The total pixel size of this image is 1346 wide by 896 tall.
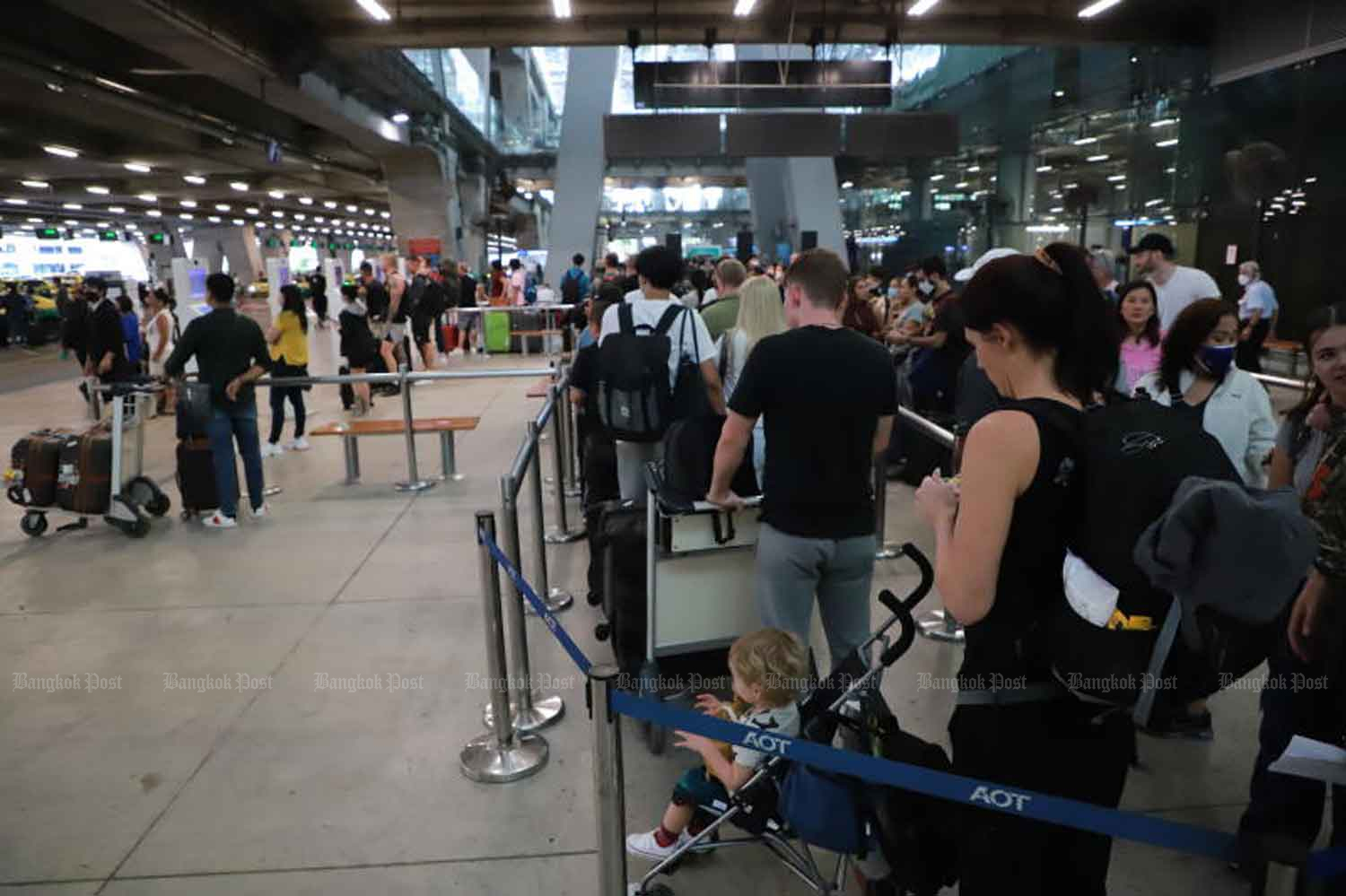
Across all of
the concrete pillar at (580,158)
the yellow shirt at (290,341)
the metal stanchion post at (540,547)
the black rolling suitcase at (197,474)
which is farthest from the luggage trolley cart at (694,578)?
the concrete pillar at (580,158)

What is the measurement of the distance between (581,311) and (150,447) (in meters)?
5.11

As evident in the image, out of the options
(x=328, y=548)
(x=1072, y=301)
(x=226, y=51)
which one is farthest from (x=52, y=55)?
(x=1072, y=301)

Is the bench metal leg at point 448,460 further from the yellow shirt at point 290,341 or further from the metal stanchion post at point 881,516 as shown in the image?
the metal stanchion post at point 881,516

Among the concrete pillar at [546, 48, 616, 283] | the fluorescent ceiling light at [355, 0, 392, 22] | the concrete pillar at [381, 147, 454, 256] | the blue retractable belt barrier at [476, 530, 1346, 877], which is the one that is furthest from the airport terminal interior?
the concrete pillar at [381, 147, 454, 256]

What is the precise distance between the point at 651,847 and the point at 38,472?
19.5 ft

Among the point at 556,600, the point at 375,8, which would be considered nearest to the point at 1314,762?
the point at 556,600

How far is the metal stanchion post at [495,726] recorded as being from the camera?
3328 mm

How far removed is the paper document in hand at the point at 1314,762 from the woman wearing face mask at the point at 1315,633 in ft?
2.03

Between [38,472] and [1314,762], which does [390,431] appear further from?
[1314,762]

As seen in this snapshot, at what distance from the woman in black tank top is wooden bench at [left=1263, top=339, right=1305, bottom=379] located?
11770 mm

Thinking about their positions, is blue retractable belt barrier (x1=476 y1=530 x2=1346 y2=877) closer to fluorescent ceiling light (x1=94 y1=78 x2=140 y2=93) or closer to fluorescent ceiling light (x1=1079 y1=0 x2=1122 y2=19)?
fluorescent ceiling light (x1=1079 y1=0 x2=1122 y2=19)

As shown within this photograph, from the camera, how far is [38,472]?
6.33m

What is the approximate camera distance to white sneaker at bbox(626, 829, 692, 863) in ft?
8.91

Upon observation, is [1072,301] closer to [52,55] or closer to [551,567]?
[551,567]
